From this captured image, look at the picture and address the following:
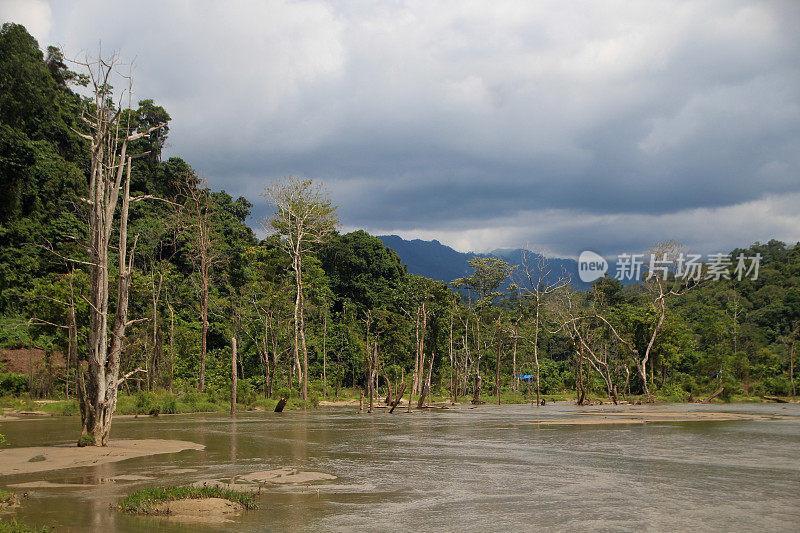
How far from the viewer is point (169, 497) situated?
10219 millimetres

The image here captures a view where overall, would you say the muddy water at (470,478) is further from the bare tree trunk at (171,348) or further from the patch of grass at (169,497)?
the bare tree trunk at (171,348)

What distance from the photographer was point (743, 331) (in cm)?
7338

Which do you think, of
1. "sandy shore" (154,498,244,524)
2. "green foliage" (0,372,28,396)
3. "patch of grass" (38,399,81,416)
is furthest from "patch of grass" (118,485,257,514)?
"green foliage" (0,372,28,396)

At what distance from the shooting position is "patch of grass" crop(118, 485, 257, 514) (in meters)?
9.76

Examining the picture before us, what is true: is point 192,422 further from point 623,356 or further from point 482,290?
point 482,290

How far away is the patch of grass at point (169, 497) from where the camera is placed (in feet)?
32.0

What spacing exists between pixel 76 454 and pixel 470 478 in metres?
10.1

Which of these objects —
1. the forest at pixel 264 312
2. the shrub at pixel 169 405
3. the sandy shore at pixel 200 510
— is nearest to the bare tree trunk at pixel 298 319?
the forest at pixel 264 312

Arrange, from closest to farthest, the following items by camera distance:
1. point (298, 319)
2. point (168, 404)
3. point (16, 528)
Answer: point (16, 528)
point (168, 404)
point (298, 319)

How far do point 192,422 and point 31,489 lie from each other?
1836cm

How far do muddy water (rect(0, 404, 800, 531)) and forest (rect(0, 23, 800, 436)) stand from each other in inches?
634

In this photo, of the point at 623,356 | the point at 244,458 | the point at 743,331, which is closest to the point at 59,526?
the point at 244,458

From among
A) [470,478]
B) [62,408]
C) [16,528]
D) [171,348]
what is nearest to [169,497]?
[16,528]

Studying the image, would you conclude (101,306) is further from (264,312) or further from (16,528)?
(264,312)
